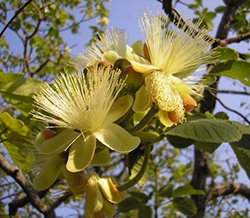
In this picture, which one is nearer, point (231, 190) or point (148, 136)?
point (148, 136)

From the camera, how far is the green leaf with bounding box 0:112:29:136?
1.42 m

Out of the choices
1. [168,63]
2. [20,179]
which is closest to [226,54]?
[168,63]

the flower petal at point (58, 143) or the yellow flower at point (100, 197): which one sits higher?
the flower petal at point (58, 143)

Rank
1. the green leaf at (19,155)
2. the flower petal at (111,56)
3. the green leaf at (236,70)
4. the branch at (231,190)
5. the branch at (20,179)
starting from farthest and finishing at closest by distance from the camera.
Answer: the branch at (231,190)
the branch at (20,179)
the green leaf at (19,155)
the green leaf at (236,70)
the flower petal at (111,56)

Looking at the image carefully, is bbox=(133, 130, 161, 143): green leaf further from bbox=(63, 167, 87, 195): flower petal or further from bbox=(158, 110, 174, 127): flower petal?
bbox=(63, 167, 87, 195): flower petal

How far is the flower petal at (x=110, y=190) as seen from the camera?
107 centimetres

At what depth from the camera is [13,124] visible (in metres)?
1.42

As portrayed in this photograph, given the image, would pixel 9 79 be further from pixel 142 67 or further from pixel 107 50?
pixel 142 67

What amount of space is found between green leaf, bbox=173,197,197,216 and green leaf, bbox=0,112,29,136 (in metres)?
0.85

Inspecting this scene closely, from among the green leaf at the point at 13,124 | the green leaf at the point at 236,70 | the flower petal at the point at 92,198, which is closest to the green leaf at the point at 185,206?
the green leaf at the point at 13,124

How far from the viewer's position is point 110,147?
104cm

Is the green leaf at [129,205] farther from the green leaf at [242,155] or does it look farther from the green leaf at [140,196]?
the green leaf at [242,155]

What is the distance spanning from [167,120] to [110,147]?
0.13 meters

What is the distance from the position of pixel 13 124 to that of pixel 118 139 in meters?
0.48
